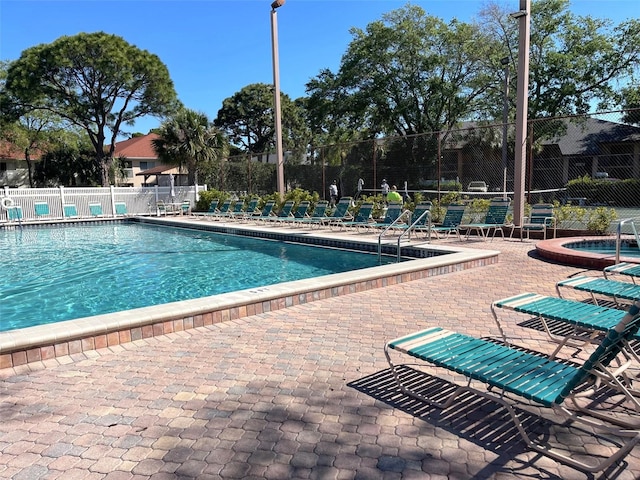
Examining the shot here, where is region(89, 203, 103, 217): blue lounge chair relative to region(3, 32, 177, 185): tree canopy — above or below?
below

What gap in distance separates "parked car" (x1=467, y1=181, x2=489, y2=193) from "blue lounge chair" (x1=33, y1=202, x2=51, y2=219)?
20243 mm

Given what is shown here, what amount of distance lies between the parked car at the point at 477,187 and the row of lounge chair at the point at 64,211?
17591 mm

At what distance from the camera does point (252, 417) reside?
9.75ft

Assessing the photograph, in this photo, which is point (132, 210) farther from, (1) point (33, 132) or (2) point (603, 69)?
(2) point (603, 69)

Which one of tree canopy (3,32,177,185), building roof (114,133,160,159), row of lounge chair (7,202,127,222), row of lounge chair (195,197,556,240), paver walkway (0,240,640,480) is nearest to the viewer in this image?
paver walkway (0,240,640,480)

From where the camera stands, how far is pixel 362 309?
5598mm

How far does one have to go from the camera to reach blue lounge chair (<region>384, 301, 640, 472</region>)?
2.34 meters

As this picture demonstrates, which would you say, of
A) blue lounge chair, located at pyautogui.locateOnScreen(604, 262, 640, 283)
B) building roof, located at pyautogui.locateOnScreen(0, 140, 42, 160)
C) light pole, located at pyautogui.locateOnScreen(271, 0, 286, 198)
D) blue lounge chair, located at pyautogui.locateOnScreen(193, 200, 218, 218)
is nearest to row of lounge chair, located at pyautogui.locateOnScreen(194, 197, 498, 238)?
blue lounge chair, located at pyautogui.locateOnScreen(193, 200, 218, 218)

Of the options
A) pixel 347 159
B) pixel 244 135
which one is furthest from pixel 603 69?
pixel 244 135

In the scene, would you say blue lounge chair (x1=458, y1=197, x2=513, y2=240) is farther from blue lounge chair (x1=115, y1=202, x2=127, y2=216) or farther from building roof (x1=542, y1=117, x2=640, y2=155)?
building roof (x1=542, y1=117, x2=640, y2=155)

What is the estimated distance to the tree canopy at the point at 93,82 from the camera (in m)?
28.5

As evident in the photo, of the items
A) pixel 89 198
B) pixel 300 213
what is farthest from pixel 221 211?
pixel 89 198

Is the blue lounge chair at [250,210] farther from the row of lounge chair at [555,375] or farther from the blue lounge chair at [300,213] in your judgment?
the row of lounge chair at [555,375]

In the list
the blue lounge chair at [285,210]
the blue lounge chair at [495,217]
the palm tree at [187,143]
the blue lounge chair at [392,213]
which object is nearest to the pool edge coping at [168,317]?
the blue lounge chair at [495,217]
